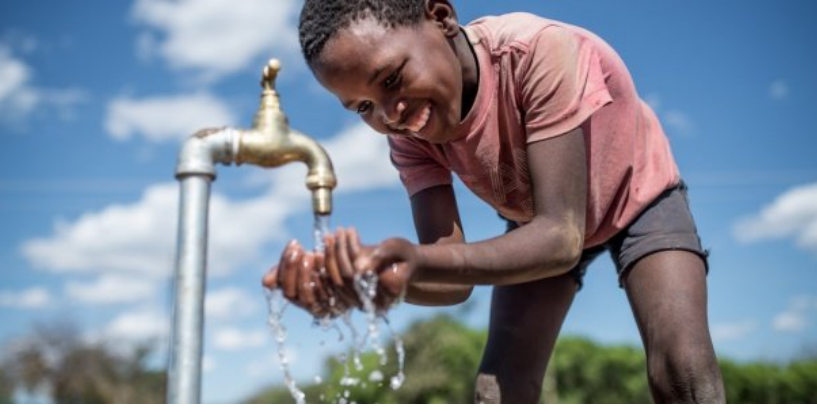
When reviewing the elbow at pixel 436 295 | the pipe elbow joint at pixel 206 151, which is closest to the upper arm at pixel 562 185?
the elbow at pixel 436 295

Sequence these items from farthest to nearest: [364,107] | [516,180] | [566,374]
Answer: [566,374], [516,180], [364,107]

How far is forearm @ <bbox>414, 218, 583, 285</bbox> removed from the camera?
187 cm

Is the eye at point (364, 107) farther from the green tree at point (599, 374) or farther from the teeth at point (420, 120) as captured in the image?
the green tree at point (599, 374)

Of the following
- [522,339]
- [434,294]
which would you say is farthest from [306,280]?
[522,339]

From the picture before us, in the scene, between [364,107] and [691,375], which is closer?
[364,107]

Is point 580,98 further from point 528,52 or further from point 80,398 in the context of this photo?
point 80,398

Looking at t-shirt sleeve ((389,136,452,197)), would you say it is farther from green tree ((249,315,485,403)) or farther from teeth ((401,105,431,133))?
green tree ((249,315,485,403))

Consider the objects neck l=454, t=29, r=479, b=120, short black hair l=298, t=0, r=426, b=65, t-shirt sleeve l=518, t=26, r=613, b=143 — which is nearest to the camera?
short black hair l=298, t=0, r=426, b=65

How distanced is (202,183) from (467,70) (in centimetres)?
102

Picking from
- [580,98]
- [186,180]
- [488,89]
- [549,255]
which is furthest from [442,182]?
[186,180]

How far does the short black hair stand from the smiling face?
0.02 m

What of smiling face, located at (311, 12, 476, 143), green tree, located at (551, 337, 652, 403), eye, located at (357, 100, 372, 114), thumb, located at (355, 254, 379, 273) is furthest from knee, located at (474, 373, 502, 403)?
green tree, located at (551, 337, 652, 403)

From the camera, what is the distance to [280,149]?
2.19m

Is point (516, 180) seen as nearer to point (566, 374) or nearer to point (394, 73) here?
point (394, 73)
